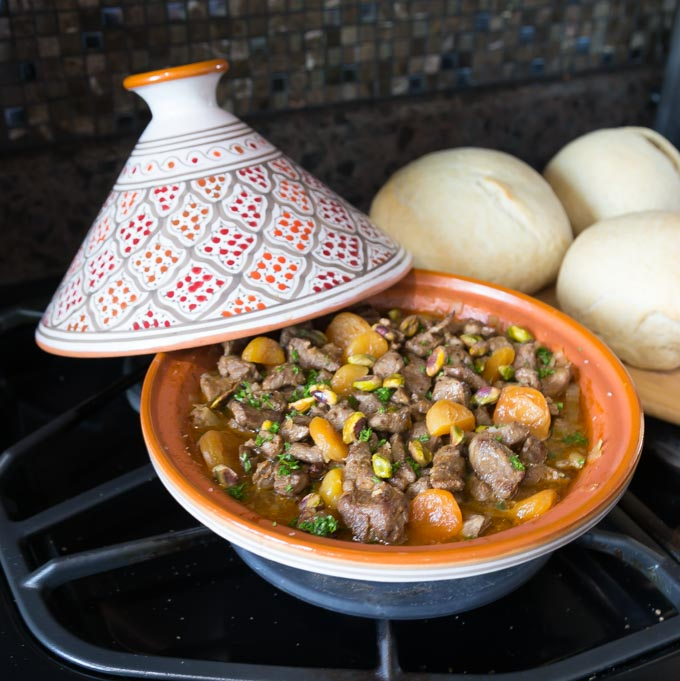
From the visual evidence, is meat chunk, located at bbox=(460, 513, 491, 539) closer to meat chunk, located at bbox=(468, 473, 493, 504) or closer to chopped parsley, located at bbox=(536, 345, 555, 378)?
meat chunk, located at bbox=(468, 473, 493, 504)

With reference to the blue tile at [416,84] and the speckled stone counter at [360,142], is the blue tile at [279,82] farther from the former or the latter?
the blue tile at [416,84]

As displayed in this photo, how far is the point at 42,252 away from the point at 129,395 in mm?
351

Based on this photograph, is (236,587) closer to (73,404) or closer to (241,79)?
(73,404)

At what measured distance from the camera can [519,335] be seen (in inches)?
36.6

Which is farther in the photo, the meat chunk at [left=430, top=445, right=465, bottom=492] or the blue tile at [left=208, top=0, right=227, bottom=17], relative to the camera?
the blue tile at [left=208, top=0, right=227, bottom=17]

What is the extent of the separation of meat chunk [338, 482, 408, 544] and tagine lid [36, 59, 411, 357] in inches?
9.3

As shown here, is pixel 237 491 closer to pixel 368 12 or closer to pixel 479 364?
pixel 479 364

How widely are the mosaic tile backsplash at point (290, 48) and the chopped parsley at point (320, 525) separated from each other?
81 cm

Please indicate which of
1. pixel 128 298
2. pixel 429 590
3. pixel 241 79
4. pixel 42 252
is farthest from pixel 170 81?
pixel 429 590

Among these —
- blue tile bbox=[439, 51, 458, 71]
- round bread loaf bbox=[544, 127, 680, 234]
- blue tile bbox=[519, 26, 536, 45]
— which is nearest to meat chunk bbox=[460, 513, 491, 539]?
round bread loaf bbox=[544, 127, 680, 234]

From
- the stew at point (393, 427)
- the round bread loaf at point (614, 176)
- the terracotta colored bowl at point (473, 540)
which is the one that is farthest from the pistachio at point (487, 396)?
the round bread loaf at point (614, 176)

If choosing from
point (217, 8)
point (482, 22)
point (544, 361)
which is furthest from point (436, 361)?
point (482, 22)

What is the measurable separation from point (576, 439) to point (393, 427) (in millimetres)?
193

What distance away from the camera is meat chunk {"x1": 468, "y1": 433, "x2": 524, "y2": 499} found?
2.29 ft
